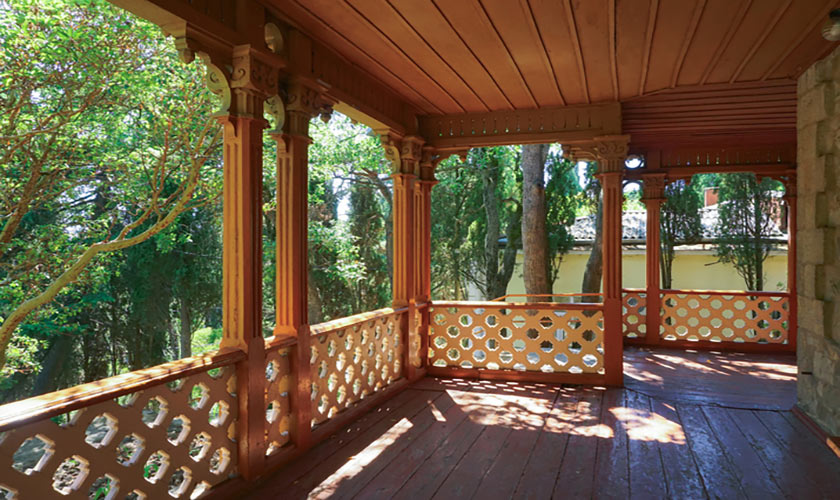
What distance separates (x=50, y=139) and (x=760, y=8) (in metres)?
7.58

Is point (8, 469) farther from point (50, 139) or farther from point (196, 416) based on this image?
point (50, 139)

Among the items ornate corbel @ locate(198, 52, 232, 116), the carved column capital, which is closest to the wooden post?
ornate corbel @ locate(198, 52, 232, 116)

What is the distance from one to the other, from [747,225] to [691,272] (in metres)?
1.67

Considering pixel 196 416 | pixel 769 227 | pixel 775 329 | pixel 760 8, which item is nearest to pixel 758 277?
pixel 769 227

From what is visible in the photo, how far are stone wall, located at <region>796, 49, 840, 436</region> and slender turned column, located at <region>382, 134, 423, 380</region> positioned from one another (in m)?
3.44

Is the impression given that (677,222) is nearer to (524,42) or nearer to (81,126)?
(524,42)

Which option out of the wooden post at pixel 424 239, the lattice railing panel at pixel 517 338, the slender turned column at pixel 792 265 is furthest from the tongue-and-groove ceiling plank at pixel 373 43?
the slender turned column at pixel 792 265

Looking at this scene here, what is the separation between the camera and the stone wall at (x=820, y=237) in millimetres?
3867

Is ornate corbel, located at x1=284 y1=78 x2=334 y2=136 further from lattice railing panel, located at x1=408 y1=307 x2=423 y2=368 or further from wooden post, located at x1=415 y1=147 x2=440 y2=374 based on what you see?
lattice railing panel, located at x1=408 y1=307 x2=423 y2=368

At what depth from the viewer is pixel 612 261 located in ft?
18.7

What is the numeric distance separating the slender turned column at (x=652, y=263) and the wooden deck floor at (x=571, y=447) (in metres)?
2.48

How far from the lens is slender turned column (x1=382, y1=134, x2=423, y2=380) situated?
5.81 metres

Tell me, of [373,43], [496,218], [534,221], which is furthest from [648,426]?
[496,218]

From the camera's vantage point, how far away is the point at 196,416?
2955mm
